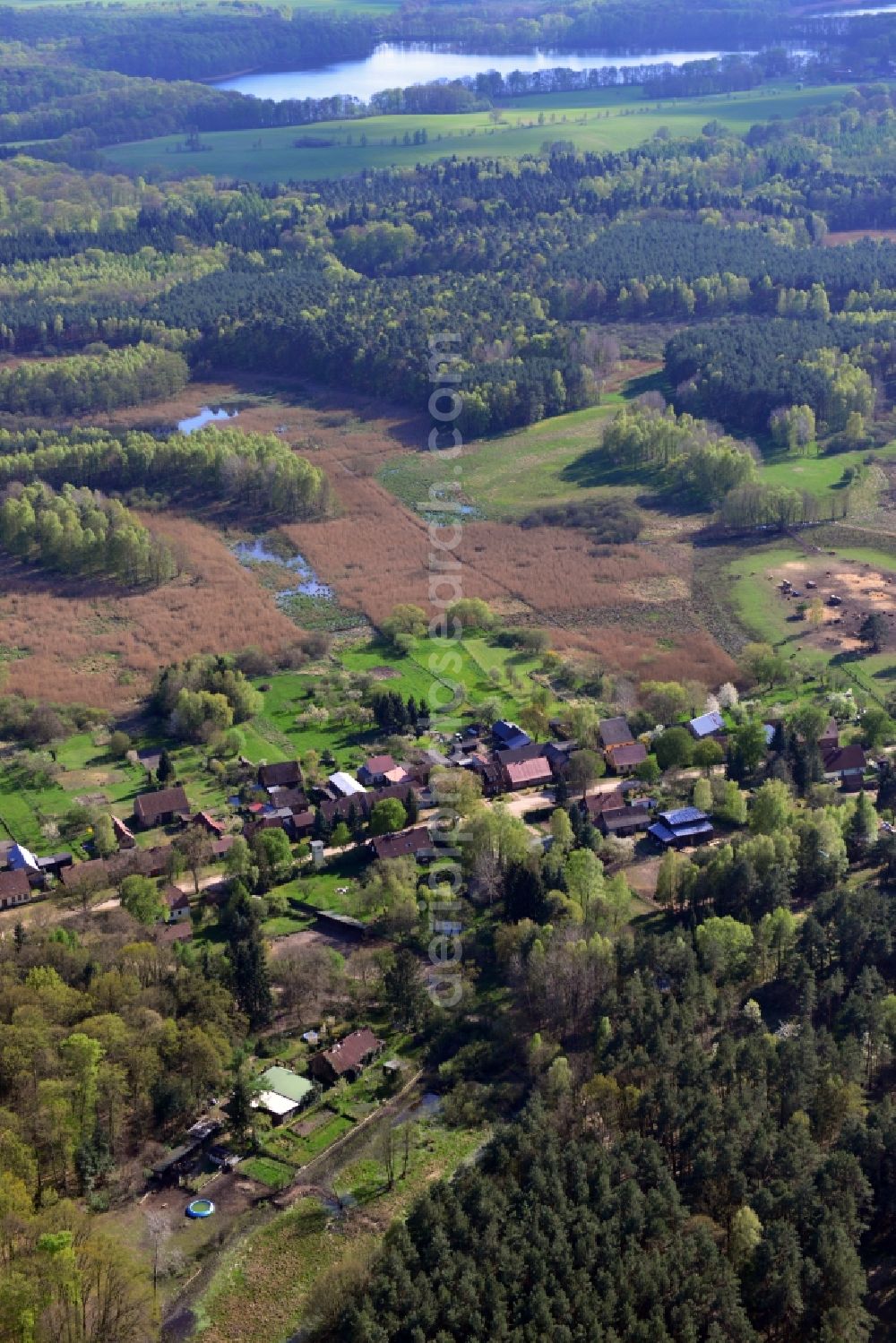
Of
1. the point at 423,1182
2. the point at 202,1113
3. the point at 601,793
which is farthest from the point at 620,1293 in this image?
the point at 601,793

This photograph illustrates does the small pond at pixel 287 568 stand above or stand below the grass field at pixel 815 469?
below

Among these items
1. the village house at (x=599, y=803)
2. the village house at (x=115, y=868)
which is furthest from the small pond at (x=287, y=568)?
the village house at (x=115, y=868)

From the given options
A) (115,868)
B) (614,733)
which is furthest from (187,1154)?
(614,733)

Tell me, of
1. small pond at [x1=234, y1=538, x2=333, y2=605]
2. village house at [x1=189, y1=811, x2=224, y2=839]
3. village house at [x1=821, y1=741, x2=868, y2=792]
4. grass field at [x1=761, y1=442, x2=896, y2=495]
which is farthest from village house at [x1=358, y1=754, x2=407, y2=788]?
grass field at [x1=761, y1=442, x2=896, y2=495]

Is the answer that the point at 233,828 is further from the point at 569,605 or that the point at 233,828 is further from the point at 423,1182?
the point at 569,605

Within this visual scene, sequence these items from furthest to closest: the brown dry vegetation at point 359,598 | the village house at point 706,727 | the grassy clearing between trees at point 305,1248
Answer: the brown dry vegetation at point 359,598 → the village house at point 706,727 → the grassy clearing between trees at point 305,1248

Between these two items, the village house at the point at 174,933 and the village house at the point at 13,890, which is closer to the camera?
the village house at the point at 174,933

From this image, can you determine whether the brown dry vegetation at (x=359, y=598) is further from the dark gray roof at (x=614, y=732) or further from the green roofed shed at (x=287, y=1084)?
the green roofed shed at (x=287, y=1084)
